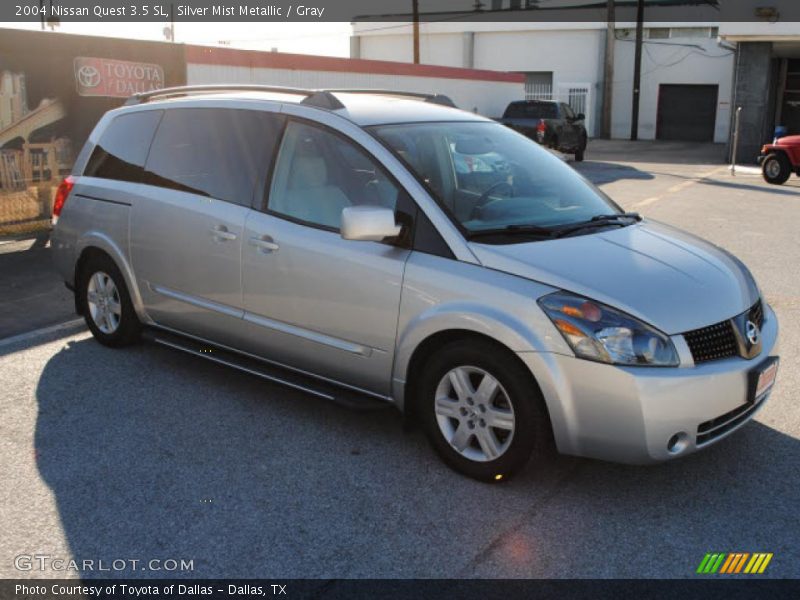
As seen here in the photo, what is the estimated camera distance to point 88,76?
1239 centimetres

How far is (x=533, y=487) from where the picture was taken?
154 inches

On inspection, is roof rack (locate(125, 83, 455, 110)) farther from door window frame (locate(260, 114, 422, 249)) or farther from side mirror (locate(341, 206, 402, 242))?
side mirror (locate(341, 206, 402, 242))

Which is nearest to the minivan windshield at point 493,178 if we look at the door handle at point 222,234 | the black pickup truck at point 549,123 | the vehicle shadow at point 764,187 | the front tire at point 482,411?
the front tire at point 482,411

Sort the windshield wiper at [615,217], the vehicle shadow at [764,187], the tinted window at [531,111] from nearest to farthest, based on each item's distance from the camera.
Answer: the windshield wiper at [615,217], the vehicle shadow at [764,187], the tinted window at [531,111]

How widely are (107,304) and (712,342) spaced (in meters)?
3.99

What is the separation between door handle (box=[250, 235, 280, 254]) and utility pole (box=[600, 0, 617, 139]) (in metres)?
38.2

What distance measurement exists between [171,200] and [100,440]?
156 centimetres

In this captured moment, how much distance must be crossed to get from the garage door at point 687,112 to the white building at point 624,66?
5 cm

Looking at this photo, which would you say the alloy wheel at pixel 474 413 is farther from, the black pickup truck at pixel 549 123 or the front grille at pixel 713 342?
the black pickup truck at pixel 549 123

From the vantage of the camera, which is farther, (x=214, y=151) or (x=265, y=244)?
(x=214, y=151)

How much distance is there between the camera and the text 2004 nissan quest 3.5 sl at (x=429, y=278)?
3.62 metres

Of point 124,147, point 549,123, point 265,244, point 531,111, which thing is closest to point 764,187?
point 549,123

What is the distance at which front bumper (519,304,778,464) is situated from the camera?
3.51 meters

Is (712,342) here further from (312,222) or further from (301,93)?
(301,93)
